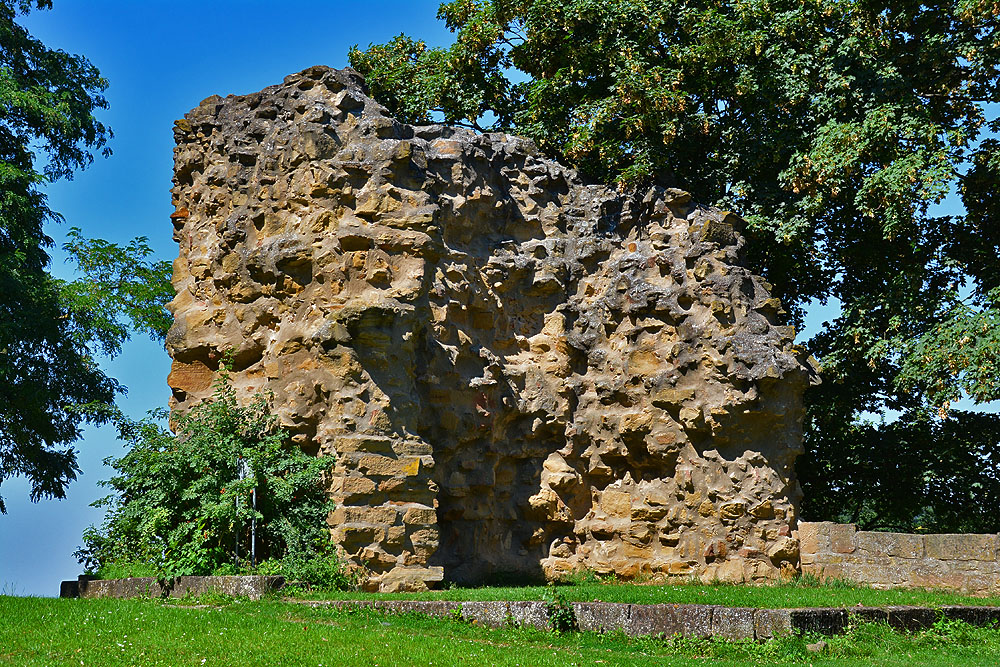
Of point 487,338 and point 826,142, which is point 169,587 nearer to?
point 487,338

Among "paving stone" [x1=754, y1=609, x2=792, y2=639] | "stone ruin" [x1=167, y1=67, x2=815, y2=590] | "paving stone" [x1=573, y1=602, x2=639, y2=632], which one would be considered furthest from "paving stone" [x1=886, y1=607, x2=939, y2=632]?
"stone ruin" [x1=167, y1=67, x2=815, y2=590]

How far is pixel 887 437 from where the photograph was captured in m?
19.2

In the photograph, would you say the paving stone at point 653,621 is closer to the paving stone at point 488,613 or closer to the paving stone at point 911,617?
the paving stone at point 488,613

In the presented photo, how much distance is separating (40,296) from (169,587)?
11.2 m

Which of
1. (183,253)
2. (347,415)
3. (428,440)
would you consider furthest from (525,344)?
(183,253)

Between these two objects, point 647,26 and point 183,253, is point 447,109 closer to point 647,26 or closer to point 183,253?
point 647,26

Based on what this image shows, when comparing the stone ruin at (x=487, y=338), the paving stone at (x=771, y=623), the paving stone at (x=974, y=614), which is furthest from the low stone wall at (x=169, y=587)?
the paving stone at (x=974, y=614)

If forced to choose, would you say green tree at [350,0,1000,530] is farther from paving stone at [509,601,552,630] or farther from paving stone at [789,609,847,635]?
paving stone at [509,601,552,630]

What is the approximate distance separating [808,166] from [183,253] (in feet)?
37.9

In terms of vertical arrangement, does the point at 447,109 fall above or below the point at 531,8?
below

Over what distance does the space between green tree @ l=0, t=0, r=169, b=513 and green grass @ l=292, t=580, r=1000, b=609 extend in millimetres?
Result: 11925

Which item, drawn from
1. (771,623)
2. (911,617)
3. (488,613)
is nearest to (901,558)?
(911,617)

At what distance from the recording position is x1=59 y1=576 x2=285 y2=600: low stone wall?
37.0 ft

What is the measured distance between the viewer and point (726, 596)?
12.1 metres
